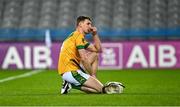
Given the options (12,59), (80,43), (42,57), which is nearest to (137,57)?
(42,57)

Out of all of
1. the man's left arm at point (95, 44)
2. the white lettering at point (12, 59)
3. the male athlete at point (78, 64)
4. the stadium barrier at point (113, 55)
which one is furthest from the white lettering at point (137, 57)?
the male athlete at point (78, 64)

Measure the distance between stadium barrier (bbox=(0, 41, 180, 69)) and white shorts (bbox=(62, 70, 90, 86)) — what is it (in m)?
12.4

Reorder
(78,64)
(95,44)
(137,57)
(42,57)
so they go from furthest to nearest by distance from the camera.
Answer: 1. (42,57)
2. (137,57)
3. (95,44)
4. (78,64)

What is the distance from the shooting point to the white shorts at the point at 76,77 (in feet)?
39.2

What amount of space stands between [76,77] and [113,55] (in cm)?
1256

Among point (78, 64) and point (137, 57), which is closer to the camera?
point (78, 64)

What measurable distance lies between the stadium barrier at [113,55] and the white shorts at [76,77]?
1238cm

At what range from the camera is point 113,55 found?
80.2ft

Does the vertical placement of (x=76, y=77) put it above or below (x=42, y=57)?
below

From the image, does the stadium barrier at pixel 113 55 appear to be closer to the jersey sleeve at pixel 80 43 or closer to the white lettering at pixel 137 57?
the white lettering at pixel 137 57

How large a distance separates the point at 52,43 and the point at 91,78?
13.0m

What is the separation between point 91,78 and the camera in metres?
12.0

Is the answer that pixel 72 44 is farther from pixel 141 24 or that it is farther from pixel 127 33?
pixel 141 24

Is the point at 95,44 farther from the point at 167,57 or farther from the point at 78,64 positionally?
the point at 167,57
